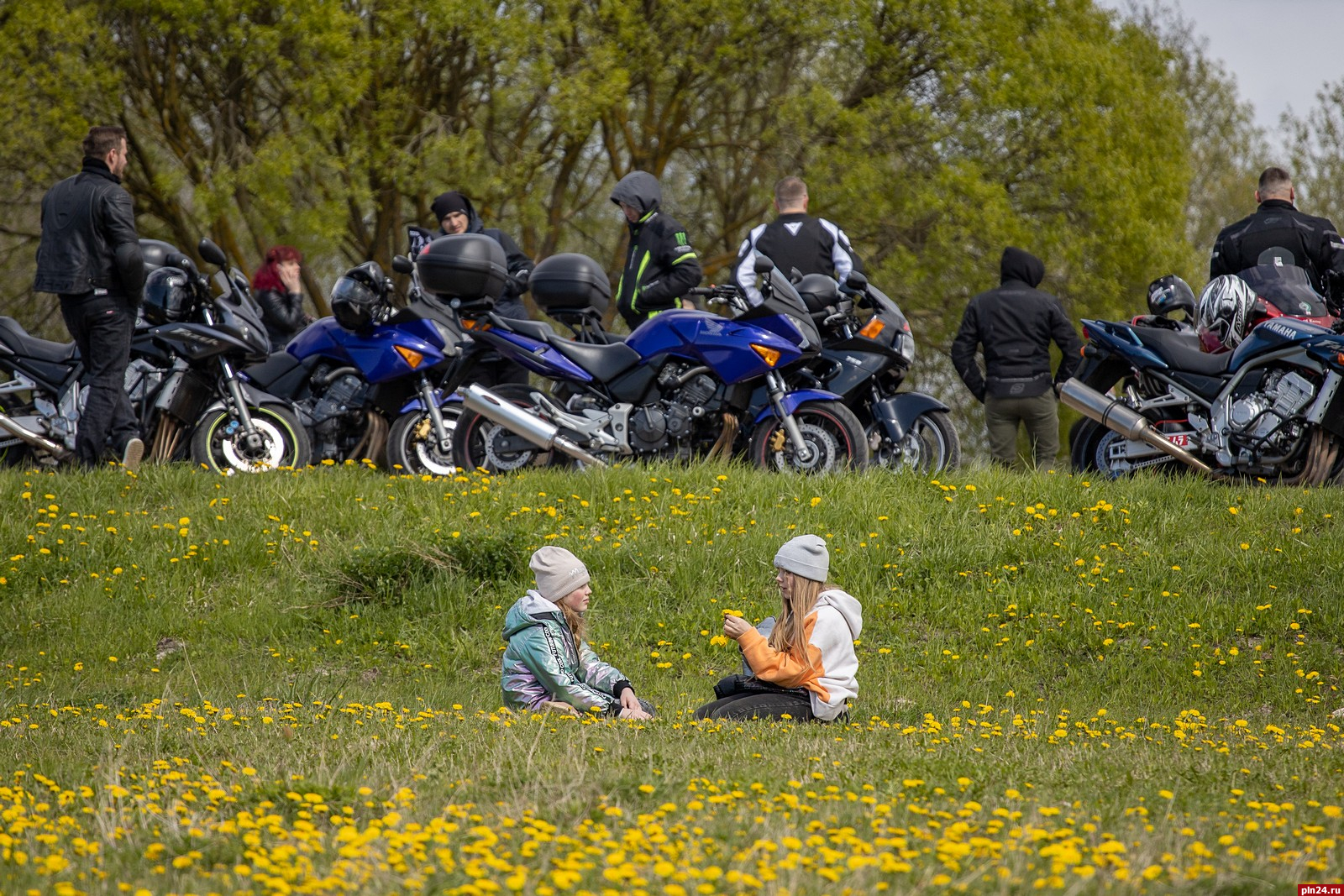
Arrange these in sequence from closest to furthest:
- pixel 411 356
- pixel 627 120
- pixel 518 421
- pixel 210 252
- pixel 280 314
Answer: pixel 210 252 → pixel 518 421 → pixel 411 356 → pixel 280 314 → pixel 627 120

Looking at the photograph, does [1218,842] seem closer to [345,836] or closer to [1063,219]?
[345,836]

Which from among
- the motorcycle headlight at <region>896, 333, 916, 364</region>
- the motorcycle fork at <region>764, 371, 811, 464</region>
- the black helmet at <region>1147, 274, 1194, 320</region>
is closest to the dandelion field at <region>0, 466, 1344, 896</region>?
the motorcycle fork at <region>764, 371, 811, 464</region>

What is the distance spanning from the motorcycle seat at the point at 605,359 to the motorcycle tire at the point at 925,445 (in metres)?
1.70

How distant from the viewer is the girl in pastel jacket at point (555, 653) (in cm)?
573

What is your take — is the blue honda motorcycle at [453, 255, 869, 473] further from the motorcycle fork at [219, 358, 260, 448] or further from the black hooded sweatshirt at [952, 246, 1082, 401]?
the black hooded sweatshirt at [952, 246, 1082, 401]

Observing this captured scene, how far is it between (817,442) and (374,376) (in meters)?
3.19

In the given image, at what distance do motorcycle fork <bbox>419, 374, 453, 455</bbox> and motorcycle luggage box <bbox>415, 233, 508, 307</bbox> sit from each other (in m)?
0.66

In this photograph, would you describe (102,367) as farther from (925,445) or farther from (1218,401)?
(1218,401)

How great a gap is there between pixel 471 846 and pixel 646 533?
520cm

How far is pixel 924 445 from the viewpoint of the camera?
982 cm

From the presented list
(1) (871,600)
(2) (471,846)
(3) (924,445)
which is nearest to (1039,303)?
(3) (924,445)

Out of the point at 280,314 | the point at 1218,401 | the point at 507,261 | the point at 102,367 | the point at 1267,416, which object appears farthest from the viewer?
the point at 280,314

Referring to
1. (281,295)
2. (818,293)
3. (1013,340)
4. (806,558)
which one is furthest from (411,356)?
(806,558)

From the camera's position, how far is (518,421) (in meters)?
9.74
